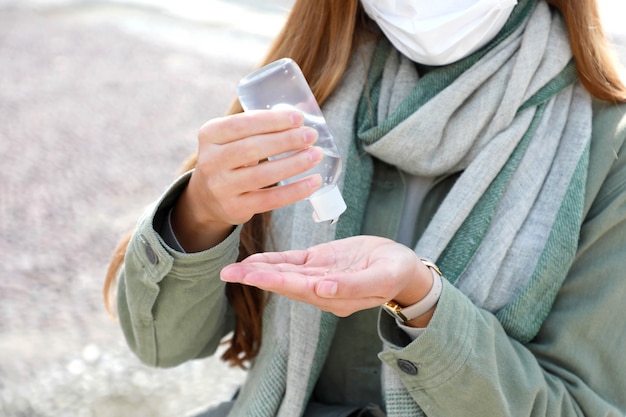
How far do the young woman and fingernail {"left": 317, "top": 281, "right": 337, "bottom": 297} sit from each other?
16 centimetres

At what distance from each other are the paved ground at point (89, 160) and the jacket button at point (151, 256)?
141 centimetres

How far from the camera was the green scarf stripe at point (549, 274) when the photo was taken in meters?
1.62

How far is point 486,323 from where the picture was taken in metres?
1.52

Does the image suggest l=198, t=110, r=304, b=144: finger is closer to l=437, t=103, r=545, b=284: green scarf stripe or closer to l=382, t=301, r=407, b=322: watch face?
l=382, t=301, r=407, b=322: watch face

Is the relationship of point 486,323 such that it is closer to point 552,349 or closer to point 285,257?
point 552,349

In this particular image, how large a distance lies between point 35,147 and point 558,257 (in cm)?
395

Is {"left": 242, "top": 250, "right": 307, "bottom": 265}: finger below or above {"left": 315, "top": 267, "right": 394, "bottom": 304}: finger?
below

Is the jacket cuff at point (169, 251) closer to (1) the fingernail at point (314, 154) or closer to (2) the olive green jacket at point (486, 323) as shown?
(2) the olive green jacket at point (486, 323)

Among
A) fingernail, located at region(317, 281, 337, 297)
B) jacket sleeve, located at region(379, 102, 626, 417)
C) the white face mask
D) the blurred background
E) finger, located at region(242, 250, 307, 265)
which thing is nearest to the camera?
fingernail, located at region(317, 281, 337, 297)

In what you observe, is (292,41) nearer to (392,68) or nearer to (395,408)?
(392,68)

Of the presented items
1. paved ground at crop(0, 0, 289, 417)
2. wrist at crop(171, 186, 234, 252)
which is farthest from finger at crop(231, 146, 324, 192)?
paved ground at crop(0, 0, 289, 417)

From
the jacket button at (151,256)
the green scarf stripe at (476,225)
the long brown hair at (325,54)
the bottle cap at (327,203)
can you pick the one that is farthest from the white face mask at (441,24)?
the jacket button at (151,256)

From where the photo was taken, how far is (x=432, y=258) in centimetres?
167

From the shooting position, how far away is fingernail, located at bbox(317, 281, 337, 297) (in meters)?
1.24
